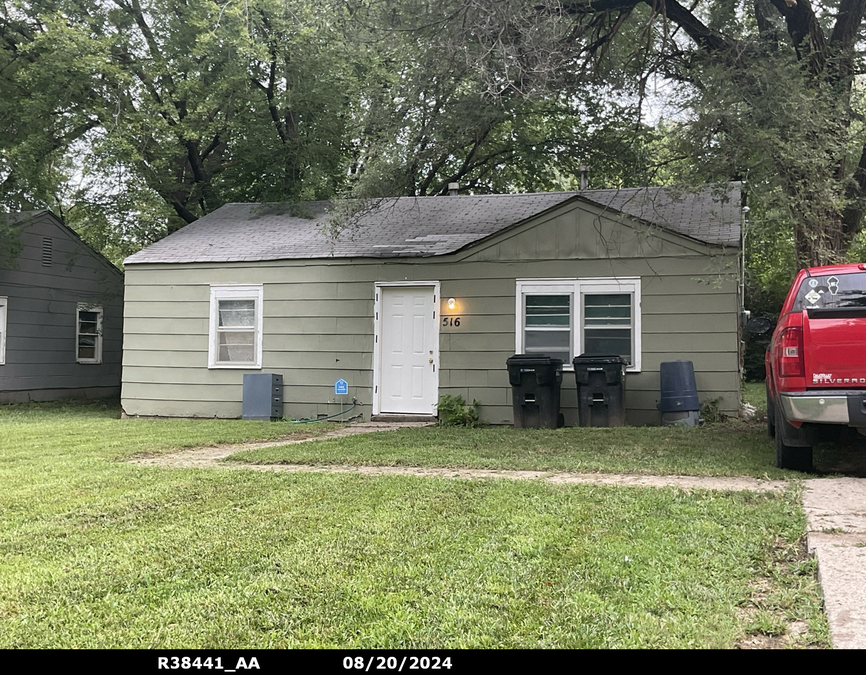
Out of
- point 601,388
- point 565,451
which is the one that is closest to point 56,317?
point 601,388

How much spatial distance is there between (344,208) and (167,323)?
447 cm

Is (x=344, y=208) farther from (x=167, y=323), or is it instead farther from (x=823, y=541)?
(x=823, y=541)

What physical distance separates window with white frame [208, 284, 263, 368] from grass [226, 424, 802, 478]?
405cm

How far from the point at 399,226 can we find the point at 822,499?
31.2 ft

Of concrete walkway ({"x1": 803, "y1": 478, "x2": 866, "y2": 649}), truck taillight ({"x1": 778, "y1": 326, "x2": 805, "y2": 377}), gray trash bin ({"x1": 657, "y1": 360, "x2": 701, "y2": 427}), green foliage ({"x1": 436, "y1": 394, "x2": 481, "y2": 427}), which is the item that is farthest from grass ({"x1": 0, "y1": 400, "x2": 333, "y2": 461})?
concrete walkway ({"x1": 803, "y1": 478, "x2": 866, "y2": 649})

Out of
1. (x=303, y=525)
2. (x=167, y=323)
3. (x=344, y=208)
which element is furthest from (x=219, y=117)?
(x=303, y=525)

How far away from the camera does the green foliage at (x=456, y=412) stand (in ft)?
38.3

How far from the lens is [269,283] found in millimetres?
13180

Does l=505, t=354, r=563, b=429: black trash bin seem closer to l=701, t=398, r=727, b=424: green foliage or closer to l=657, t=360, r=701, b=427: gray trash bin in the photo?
l=657, t=360, r=701, b=427: gray trash bin

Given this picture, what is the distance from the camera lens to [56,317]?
18.6 metres

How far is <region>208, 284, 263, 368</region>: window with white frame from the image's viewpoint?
1327 centimetres

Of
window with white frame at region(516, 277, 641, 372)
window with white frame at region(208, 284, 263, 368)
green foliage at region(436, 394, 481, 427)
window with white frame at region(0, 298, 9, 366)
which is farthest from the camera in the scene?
window with white frame at region(0, 298, 9, 366)

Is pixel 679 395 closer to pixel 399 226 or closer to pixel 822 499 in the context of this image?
pixel 822 499

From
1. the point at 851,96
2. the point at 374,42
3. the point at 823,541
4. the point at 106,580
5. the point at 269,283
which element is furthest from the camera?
the point at 269,283
